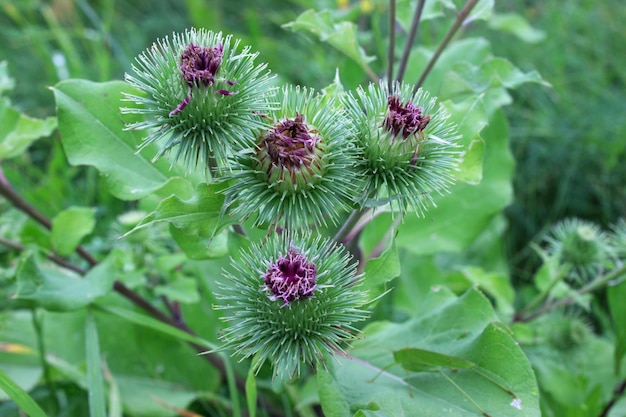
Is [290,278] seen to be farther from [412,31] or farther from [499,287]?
[499,287]

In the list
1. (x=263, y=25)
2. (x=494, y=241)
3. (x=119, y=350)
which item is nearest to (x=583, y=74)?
(x=494, y=241)

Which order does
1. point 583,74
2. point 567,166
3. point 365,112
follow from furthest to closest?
point 583,74
point 567,166
point 365,112

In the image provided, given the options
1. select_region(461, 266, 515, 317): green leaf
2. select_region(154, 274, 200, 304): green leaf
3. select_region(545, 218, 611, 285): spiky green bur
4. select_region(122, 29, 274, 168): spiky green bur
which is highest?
select_region(122, 29, 274, 168): spiky green bur

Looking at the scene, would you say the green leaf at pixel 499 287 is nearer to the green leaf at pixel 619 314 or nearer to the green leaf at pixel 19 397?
the green leaf at pixel 619 314

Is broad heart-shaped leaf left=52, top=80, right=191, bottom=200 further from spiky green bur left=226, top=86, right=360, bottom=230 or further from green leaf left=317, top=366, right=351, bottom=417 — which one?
green leaf left=317, top=366, right=351, bottom=417

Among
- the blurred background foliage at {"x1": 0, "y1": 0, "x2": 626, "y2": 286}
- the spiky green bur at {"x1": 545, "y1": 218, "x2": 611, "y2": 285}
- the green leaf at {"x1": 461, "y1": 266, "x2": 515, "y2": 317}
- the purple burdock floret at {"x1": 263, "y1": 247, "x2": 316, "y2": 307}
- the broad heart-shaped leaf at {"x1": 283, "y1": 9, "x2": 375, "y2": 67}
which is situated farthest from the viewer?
the blurred background foliage at {"x1": 0, "y1": 0, "x2": 626, "y2": 286}

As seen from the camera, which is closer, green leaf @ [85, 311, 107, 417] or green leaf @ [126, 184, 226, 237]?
green leaf @ [126, 184, 226, 237]

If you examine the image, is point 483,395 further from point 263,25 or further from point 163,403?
point 263,25

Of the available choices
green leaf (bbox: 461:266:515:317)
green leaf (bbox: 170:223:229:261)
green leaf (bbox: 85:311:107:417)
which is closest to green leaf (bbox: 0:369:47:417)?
green leaf (bbox: 85:311:107:417)
